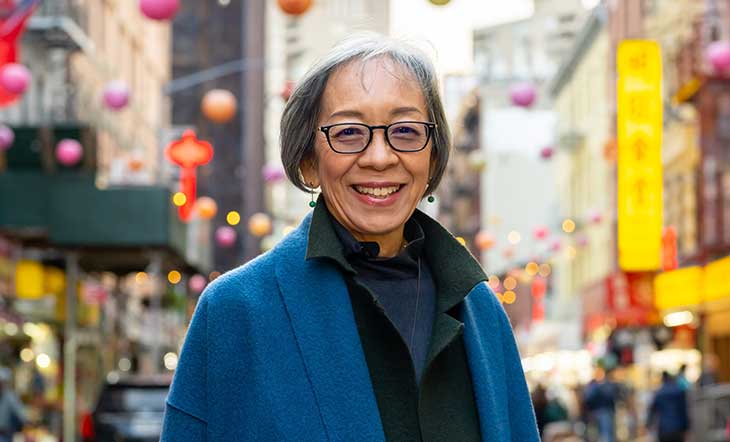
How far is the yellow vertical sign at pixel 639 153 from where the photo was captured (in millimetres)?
35906

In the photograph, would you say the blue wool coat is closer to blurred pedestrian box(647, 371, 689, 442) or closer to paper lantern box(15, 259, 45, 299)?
blurred pedestrian box(647, 371, 689, 442)

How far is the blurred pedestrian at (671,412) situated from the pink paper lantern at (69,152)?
33.2 feet

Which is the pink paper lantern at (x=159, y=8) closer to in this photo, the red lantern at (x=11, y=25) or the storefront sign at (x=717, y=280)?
the red lantern at (x=11, y=25)

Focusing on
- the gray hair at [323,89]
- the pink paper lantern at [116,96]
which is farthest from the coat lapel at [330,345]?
the pink paper lantern at [116,96]

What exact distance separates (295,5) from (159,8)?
1.87 metres

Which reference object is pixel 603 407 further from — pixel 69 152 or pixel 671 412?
pixel 69 152

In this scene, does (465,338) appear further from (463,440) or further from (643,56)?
(643,56)

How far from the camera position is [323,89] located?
344cm

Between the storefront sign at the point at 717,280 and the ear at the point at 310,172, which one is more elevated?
the ear at the point at 310,172

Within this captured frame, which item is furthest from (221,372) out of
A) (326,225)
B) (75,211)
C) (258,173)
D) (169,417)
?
(258,173)

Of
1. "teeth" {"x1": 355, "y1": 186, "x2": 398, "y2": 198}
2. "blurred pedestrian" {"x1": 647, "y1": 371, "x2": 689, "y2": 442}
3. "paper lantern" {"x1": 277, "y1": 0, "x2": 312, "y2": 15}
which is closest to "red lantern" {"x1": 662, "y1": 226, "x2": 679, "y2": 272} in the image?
"blurred pedestrian" {"x1": 647, "y1": 371, "x2": 689, "y2": 442}

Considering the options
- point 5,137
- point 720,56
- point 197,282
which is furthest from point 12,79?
point 197,282

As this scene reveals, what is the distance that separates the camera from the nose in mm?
3395

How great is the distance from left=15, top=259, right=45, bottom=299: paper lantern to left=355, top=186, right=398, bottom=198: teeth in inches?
993
